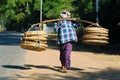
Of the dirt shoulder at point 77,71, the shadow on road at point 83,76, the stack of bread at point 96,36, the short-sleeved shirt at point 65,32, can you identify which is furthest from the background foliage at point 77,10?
the short-sleeved shirt at point 65,32

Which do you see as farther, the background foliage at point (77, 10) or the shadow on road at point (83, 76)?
the background foliage at point (77, 10)

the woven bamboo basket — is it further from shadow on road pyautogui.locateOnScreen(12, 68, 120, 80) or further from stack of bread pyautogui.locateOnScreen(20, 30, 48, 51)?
shadow on road pyautogui.locateOnScreen(12, 68, 120, 80)

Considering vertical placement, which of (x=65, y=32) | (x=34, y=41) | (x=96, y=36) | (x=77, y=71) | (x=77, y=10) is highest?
(x=77, y=10)

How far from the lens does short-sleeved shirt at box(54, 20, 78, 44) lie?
45.4 ft

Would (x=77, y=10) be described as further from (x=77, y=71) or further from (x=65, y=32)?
(x=65, y=32)

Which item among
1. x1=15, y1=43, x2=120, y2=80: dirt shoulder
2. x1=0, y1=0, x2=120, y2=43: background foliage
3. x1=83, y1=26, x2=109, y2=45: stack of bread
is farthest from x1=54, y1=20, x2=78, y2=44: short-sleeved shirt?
x1=0, y1=0, x2=120, y2=43: background foliage

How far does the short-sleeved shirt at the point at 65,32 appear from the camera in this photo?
1385cm

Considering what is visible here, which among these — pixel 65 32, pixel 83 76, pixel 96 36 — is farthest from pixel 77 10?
pixel 83 76

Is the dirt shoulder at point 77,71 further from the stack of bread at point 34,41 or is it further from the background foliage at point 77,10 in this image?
the background foliage at point 77,10

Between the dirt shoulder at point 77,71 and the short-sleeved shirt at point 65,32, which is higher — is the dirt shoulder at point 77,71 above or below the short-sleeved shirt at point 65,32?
below

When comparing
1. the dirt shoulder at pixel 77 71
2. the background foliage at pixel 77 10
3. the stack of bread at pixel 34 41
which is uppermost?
the background foliage at pixel 77 10

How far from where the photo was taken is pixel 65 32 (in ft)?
45.5

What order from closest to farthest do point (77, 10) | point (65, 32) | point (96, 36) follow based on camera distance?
point (65, 32) < point (96, 36) < point (77, 10)

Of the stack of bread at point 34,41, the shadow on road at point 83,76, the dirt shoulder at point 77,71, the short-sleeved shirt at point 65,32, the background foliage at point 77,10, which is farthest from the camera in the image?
the background foliage at point 77,10
